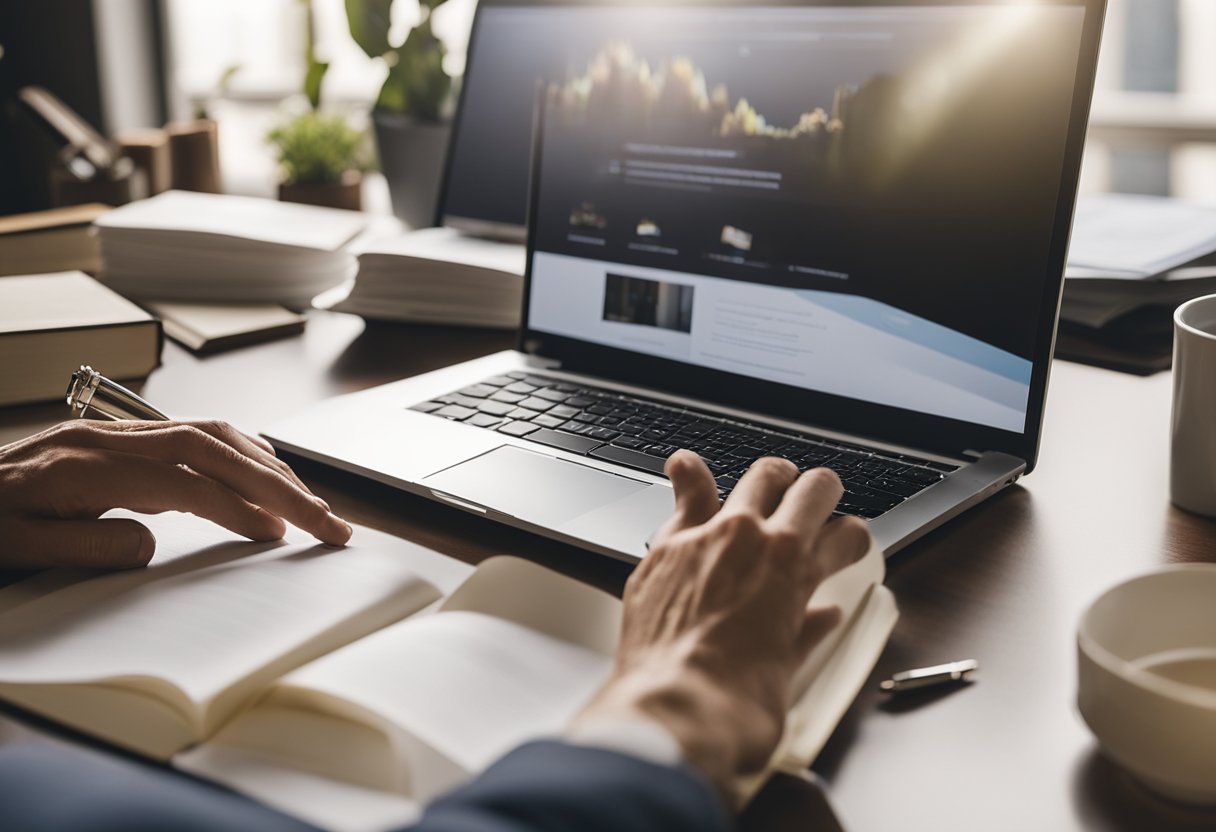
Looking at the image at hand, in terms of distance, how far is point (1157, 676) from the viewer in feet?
1.56

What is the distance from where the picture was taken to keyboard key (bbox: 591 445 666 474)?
74 centimetres

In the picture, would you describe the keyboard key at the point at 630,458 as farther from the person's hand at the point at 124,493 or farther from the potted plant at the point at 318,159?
the potted plant at the point at 318,159

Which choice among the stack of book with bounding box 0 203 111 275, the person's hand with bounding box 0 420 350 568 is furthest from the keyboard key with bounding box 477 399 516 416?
the stack of book with bounding box 0 203 111 275

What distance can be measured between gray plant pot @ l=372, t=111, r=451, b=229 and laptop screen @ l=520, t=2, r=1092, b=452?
0.48m

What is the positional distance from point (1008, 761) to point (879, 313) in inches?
15.4

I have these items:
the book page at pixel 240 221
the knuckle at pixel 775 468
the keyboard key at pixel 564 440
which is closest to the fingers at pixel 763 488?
the knuckle at pixel 775 468

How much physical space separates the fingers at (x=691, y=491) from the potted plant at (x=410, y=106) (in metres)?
0.96

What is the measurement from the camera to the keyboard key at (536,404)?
0.86 metres

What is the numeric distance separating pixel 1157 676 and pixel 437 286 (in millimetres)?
837

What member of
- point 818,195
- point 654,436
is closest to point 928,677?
point 654,436

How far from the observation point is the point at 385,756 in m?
0.45

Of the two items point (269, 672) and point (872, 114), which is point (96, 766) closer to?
point (269, 672)

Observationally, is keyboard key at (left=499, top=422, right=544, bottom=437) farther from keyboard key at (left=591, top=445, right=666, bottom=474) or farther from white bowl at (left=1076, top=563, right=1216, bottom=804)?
white bowl at (left=1076, top=563, right=1216, bottom=804)

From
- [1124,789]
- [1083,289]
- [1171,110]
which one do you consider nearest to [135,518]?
[1124,789]
